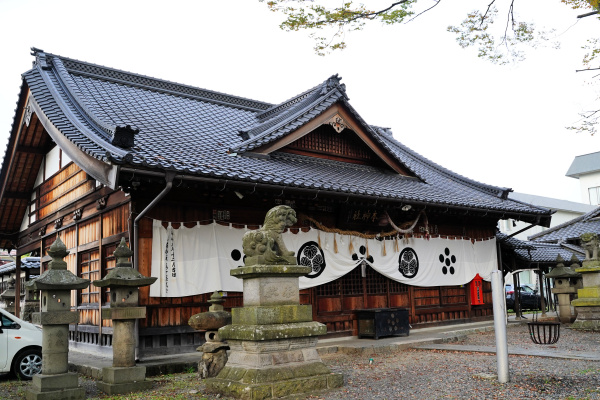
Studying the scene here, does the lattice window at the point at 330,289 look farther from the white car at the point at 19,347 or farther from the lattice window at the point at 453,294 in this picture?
the white car at the point at 19,347

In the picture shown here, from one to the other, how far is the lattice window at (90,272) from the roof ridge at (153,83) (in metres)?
5.89

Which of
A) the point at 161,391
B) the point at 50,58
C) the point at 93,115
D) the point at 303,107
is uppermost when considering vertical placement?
the point at 50,58

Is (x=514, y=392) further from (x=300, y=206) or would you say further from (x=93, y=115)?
(x=93, y=115)

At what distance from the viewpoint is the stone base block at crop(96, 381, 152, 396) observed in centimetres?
832

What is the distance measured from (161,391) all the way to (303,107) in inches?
381

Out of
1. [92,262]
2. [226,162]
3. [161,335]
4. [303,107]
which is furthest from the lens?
[303,107]

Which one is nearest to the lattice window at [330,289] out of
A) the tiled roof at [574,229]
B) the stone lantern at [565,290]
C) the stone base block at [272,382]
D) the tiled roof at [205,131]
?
the tiled roof at [205,131]

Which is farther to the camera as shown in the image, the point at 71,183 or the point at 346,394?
the point at 71,183

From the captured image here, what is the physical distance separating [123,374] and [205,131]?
7.47 m

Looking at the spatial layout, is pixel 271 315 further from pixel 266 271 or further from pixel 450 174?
pixel 450 174

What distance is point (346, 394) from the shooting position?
747 cm

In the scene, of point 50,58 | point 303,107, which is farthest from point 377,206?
point 50,58

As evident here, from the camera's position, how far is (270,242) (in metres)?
7.89

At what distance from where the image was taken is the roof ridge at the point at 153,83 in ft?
52.1
